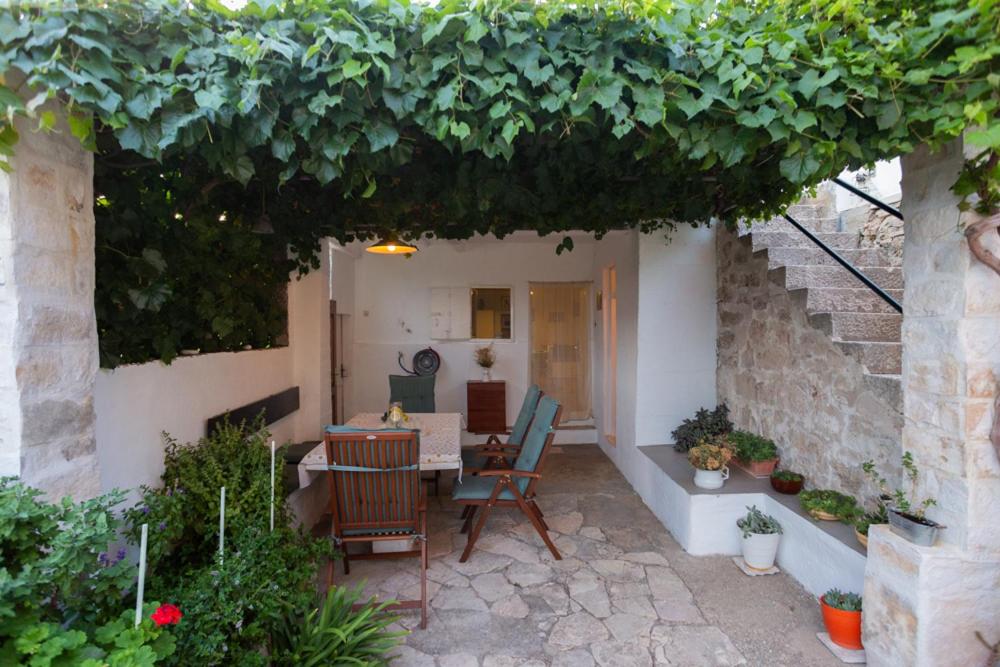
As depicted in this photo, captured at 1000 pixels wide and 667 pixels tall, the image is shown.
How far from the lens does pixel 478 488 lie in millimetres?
3361

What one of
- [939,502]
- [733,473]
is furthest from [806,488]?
[939,502]

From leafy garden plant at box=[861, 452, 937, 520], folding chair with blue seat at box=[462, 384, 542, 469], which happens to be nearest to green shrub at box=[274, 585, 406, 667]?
folding chair with blue seat at box=[462, 384, 542, 469]

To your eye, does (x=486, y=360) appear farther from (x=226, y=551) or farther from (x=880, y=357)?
(x=226, y=551)

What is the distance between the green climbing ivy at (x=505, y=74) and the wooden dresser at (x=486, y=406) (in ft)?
15.2

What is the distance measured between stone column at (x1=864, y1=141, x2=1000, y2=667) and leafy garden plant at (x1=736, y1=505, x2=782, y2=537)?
104 centimetres

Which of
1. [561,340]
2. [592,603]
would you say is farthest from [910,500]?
[561,340]

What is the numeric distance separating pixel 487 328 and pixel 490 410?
111 cm

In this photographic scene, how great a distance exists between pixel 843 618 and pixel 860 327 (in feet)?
4.97

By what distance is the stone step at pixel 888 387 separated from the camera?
2.43 metres

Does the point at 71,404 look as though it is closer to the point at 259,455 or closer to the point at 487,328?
the point at 259,455

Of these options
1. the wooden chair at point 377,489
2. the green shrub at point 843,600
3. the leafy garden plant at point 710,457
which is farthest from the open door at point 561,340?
the green shrub at point 843,600

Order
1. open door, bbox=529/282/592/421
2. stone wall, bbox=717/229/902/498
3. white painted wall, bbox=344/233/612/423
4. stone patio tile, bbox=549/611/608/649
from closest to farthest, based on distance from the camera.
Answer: stone patio tile, bbox=549/611/608/649
stone wall, bbox=717/229/902/498
white painted wall, bbox=344/233/612/423
open door, bbox=529/282/592/421

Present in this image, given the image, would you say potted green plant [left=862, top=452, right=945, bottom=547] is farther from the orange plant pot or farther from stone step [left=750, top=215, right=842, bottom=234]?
stone step [left=750, top=215, right=842, bottom=234]

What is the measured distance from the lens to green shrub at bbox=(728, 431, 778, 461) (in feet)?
11.4
